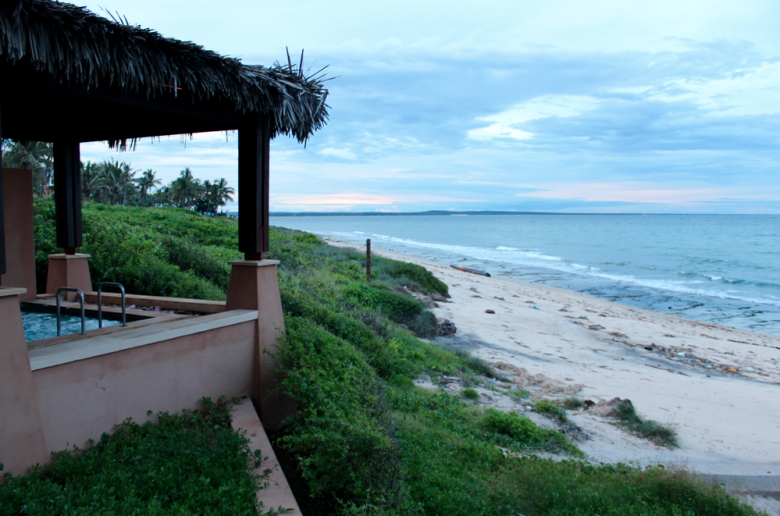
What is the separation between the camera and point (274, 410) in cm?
514

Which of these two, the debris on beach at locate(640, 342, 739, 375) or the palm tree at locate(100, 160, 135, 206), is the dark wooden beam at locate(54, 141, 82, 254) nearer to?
the debris on beach at locate(640, 342, 739, 375)

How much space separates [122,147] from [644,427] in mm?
8119

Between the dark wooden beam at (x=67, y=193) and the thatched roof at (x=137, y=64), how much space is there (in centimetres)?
296

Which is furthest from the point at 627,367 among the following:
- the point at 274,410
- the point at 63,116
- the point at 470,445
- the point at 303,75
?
the point at 63,116

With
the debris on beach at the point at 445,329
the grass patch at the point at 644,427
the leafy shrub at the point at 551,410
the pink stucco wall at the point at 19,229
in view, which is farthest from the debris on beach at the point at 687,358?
the pink stucco wall at the point at 19,229

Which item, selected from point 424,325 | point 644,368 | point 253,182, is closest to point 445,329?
point 424,325

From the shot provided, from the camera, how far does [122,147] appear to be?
261 inches

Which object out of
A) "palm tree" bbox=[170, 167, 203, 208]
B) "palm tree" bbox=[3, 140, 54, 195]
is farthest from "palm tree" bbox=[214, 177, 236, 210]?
"palm tree" bbox=[3, 140, 54, 195]

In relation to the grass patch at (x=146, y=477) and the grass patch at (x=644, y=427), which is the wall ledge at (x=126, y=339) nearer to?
the grass patch at (x=146, y=477)

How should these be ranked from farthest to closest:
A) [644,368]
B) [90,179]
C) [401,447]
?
[90,179] → [644,368] → [401,447]

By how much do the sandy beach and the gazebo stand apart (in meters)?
4.37

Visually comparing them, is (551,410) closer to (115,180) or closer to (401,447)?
(401,447)

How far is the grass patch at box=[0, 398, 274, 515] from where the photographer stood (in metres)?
2.87

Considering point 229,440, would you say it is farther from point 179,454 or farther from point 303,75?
point 303,75
